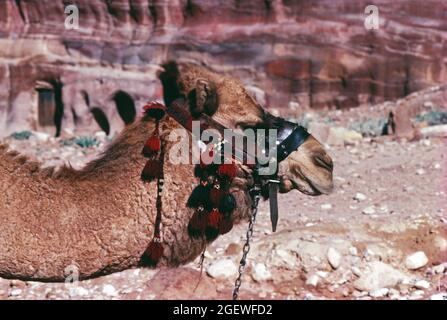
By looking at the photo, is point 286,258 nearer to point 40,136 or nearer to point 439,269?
point 439,269

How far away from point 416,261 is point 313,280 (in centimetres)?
87

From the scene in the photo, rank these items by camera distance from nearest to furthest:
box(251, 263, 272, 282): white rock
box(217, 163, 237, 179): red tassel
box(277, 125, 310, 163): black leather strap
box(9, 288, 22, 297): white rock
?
1. box(217, 163, 237, 179): red tassel
2. box(277, 125, 310, 163): black leather strap
3. box(9, 288, 22, 297): white rock
4. box(251, 263, 272, 282): white rock

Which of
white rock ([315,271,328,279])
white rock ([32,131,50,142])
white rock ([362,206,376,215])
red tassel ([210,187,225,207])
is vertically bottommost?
white rock ([32,131,50,142])

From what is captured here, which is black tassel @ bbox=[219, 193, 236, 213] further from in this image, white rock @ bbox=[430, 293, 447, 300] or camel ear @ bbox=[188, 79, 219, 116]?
white rock @ bbox=[430, 293, 447, 300]

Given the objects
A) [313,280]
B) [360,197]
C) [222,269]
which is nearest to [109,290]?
[222,269]

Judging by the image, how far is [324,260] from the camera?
600cm

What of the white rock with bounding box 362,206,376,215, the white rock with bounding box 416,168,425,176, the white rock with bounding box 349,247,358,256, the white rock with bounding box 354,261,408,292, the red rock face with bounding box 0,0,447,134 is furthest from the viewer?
the red rock face with bounding box 0,0,447,134

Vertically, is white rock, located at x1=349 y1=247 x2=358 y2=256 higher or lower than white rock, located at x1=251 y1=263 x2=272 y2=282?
higher

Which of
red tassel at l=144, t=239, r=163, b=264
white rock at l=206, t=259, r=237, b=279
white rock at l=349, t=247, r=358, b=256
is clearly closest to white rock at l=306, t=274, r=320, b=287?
white rock at l=349, t=247, r=358, b=256

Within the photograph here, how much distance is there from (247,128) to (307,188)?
0.39 m

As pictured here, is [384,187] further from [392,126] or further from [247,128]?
[247,128]

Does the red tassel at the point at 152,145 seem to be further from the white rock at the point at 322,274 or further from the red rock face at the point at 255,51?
the red rock face at the point at 255,51

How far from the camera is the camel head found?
3.38 m

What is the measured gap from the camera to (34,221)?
337 cm
